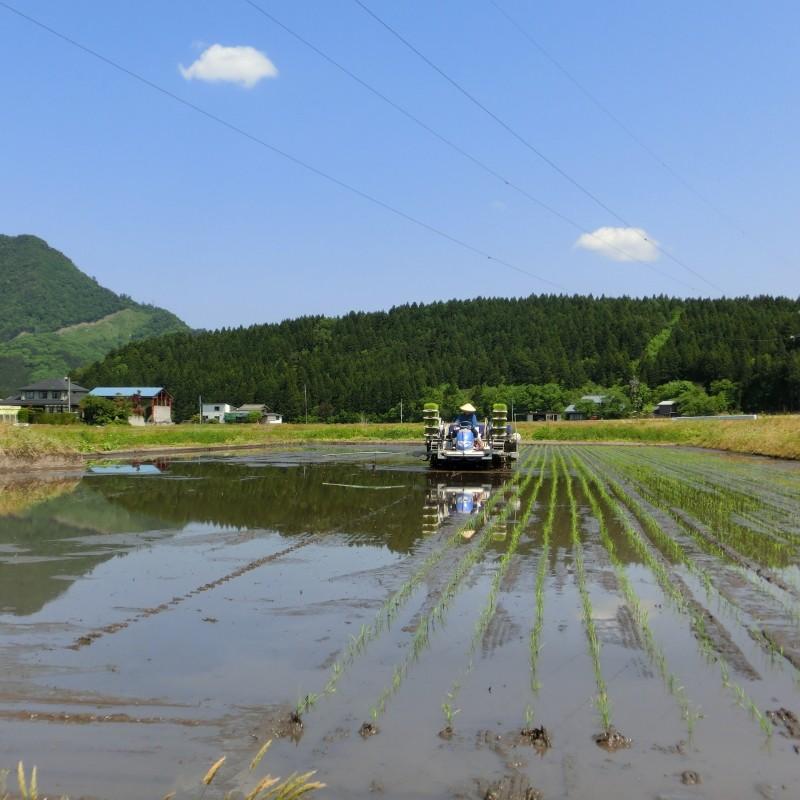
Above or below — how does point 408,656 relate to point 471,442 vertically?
below

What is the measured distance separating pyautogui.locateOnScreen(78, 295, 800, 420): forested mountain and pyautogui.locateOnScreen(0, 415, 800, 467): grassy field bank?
47.7 meters

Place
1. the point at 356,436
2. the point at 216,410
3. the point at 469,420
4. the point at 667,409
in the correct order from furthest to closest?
1. the point at 216,410
2. the point at 667,409
3. the point at 356,436
4. the point at 469,420

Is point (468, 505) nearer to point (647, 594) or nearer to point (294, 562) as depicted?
point (294, 562)

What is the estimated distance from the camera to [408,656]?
6.03 metres

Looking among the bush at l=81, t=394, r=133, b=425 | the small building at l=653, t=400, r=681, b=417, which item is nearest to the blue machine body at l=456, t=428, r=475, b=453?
the bush at l=81, t=394, r=133, b=425

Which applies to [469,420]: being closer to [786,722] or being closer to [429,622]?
[429,622]

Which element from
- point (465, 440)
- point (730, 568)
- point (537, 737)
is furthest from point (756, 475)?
point (537, 737)

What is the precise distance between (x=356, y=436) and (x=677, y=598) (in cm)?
5951

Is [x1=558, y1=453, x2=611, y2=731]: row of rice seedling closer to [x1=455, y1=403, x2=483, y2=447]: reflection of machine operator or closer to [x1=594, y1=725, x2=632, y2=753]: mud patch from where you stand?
[x1=594, y1=725, x2=632, y2=753]: mud patch

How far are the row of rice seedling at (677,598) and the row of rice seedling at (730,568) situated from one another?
0.32m

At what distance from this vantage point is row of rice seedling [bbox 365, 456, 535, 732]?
17.0 feet

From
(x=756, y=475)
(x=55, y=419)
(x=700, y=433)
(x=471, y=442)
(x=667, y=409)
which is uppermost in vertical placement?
(x=667, y=409)

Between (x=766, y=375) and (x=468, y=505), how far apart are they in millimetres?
96425

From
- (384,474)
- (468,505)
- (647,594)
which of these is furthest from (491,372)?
(647,594)
